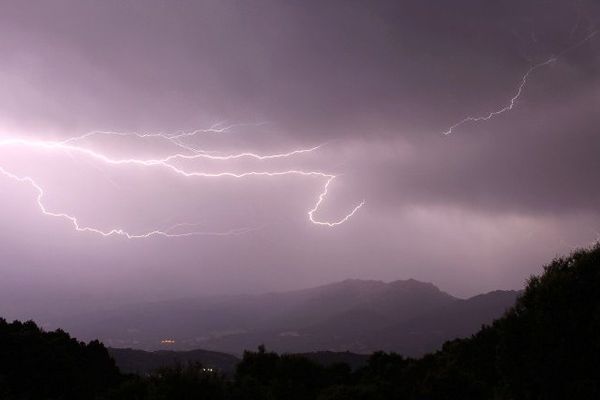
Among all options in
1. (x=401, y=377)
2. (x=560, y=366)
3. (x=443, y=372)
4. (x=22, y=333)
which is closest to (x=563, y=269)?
(x=560, y=366)

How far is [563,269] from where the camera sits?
17.0 m

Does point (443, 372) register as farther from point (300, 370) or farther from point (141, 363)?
point (141, 363)

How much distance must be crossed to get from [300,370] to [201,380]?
64.6ft

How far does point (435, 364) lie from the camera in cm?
3381

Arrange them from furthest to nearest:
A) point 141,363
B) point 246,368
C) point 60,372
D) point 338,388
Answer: point 141,363
point 246,368
point 60,372
point 338,388

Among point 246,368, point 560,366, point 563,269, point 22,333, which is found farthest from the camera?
point 246,368

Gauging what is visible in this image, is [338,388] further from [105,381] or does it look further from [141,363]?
[141,363]

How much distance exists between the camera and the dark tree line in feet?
47.6

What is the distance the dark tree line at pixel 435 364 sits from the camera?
571 inches

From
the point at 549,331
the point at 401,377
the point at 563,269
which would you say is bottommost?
the point at 401,377

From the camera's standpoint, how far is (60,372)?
27.7m

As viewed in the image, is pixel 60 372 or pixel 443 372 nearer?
pixel 443 372

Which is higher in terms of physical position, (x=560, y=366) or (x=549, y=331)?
(x=549, y=331)

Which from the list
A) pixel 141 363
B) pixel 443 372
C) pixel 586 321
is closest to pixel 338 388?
pixel 443 372
